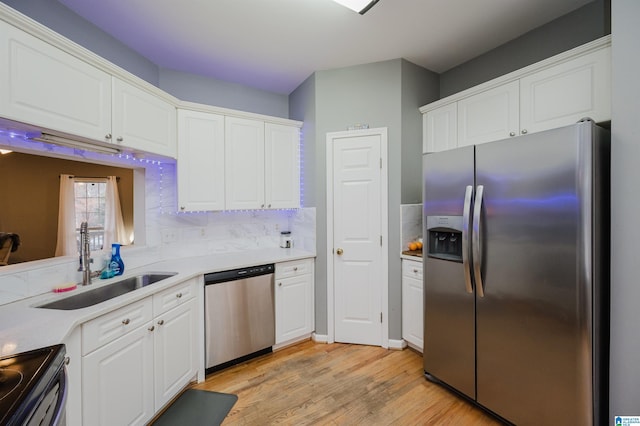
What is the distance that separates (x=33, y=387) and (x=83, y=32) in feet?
8.15

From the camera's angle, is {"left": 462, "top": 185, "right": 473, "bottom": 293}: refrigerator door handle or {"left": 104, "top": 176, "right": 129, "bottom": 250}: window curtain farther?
{"left": 104, "top": 176, "right": 129, "bottom": 250}: window curtain

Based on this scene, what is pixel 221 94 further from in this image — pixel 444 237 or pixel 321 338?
pixel 321 338

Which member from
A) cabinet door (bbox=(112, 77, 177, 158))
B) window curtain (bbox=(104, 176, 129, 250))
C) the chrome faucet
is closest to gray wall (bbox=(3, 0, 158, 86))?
cabinet door (bbox=(112, 77, 177, 158))

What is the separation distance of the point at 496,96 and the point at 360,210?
153 centimetres

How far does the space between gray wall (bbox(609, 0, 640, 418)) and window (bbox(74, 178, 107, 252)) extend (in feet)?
11.6

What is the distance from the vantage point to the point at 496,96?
2178 millimetres

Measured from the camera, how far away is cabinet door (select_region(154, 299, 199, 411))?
5.92 ft

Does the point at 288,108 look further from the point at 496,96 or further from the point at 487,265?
the point at 487,265

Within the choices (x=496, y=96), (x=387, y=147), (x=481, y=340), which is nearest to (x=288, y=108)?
(x=387, y=147)

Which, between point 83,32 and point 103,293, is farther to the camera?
point 83,32

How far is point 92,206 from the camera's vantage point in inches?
85.4

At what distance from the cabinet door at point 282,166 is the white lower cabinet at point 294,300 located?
2.41ft

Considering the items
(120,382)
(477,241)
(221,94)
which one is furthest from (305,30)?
(120,382)

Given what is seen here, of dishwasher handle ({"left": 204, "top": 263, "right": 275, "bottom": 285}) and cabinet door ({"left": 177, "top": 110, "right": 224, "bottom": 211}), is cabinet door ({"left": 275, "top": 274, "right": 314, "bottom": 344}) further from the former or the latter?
cabinet door ({"left": 177, "top": 110, "right": 224, "bottom": 211})
